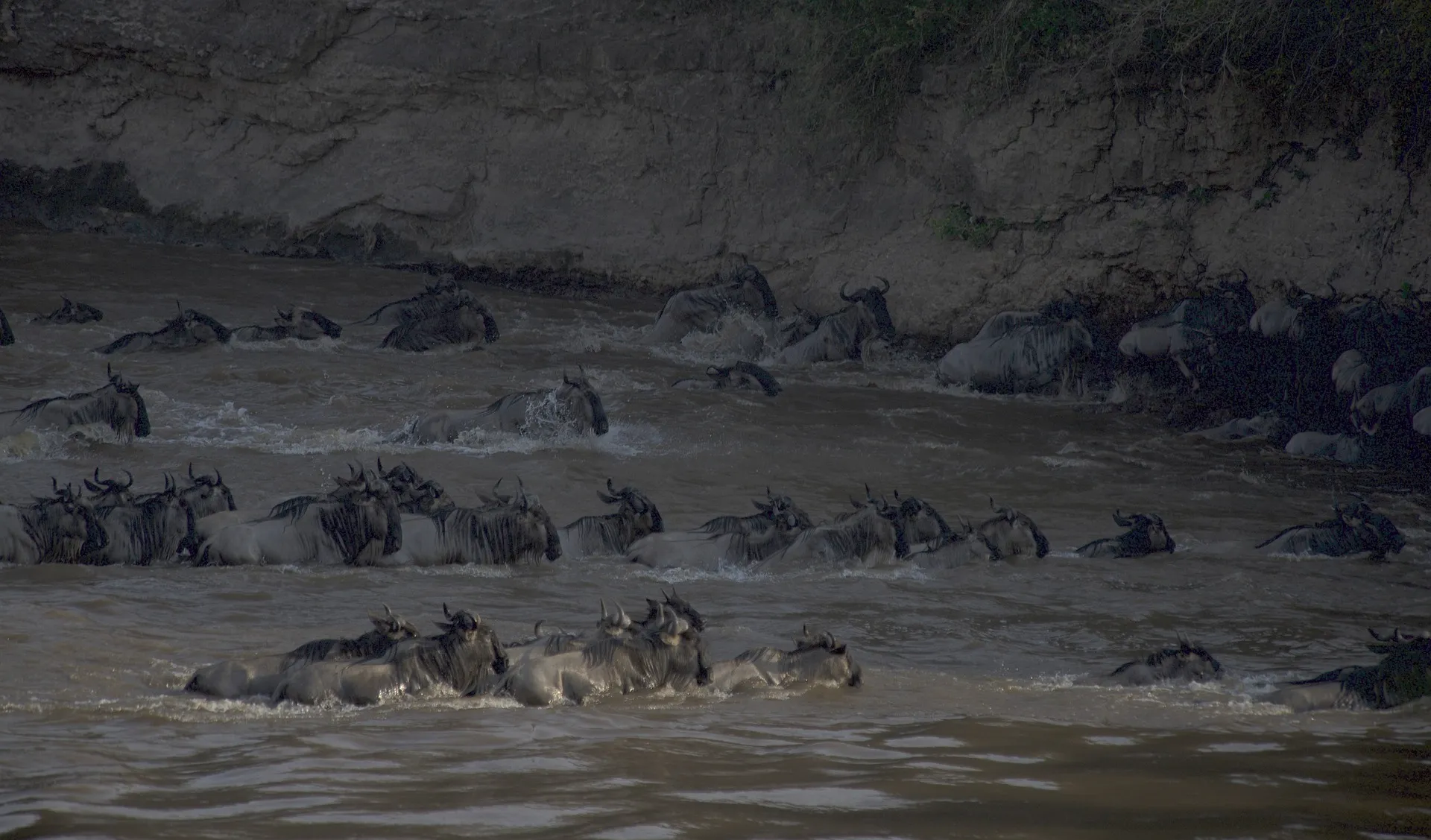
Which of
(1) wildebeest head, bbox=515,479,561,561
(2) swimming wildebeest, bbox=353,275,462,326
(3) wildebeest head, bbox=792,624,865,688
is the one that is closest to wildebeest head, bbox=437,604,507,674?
(3) wildebeest head, bbox=792,624,865,688

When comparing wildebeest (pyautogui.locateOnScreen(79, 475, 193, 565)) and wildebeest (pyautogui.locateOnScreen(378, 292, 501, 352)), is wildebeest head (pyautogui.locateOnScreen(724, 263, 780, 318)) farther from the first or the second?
wildebeest (pyautogui.locateOnScreen(79, 475, 193, 565))

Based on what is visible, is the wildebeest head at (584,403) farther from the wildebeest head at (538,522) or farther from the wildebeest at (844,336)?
the wildebeest at (844,336)

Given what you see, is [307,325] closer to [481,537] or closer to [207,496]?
[207,496]

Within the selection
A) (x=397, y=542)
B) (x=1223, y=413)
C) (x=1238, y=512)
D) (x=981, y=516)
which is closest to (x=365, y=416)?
(x=397, y=542)

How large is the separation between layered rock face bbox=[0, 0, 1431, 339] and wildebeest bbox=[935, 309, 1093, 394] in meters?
1.26

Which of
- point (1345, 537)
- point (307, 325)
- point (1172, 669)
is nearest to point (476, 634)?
point (1172, 669)

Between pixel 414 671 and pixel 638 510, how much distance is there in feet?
10.8

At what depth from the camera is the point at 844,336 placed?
14.9 m

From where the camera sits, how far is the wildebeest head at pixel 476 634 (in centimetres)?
606

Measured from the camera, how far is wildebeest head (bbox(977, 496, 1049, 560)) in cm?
900

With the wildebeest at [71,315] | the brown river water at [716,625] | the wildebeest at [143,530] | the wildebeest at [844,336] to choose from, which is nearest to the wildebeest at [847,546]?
the brown river water at [716,625]

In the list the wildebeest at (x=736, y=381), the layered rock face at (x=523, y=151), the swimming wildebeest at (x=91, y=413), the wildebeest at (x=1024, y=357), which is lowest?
the swimming wildebeest at (x=91, y=413)

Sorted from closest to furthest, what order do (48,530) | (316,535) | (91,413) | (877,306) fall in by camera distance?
(48,530) < (316,535) < (91,413) < (877,306)

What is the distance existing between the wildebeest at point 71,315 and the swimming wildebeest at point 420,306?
7.84ft
